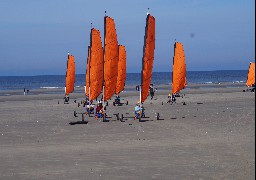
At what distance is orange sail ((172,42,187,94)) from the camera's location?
50844mm

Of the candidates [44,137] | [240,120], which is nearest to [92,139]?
[44,137]

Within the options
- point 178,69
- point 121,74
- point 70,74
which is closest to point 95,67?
point 178,69

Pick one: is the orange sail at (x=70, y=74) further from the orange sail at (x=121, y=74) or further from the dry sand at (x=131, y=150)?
the dry sand at (x=131, y=150)

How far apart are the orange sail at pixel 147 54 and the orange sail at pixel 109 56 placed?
127 inches

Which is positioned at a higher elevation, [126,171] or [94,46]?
[94,46]

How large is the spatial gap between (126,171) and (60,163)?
2823 millimetres

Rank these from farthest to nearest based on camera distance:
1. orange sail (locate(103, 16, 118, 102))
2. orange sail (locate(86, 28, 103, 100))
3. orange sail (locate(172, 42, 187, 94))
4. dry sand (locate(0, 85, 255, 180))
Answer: orange sail (locate(172, 42, 187, 94)) → orange sail (locate(86, 28, 103, 100)) → orange sail (locate(103, 16, 118, 102)) → dry sand (locate(0, 85, 255, 180))

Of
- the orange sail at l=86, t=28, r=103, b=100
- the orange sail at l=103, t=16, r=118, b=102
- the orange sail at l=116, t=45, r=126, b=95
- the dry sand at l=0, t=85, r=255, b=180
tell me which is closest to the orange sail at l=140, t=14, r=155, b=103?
the orange sail at l=103, t=16, r=118, b=102

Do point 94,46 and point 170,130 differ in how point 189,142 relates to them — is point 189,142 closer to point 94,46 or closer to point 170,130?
point 170,130

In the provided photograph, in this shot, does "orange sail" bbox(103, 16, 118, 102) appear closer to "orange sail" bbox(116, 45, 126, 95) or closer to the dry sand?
the dry sand

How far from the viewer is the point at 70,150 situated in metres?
21.1

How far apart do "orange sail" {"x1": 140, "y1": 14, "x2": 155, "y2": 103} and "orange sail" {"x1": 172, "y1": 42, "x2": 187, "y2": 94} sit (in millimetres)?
15244

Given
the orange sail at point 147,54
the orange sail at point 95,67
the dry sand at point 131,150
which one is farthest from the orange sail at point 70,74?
the dry sand at point 131,150

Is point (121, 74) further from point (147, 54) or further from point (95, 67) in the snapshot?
point (147, 54)
